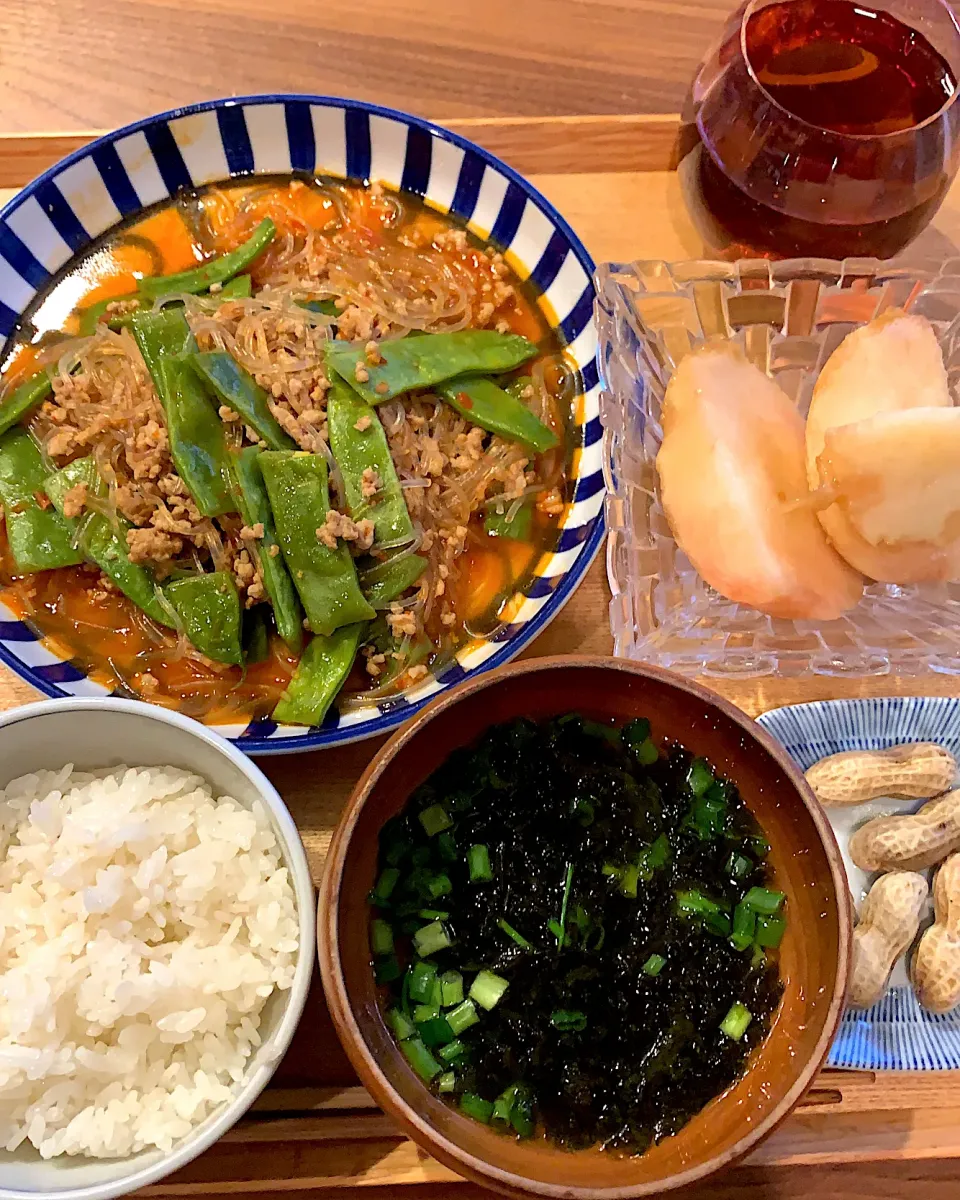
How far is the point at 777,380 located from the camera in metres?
1.58

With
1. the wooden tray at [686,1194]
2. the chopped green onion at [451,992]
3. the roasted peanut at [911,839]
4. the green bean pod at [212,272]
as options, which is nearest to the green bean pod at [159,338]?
the green bean pod at [212,272]

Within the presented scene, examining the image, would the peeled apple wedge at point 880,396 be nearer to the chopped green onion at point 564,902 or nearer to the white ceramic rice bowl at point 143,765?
the chopped green onion at point 564,902

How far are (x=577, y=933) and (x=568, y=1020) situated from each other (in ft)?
0.34

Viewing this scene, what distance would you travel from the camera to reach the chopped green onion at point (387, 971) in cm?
117

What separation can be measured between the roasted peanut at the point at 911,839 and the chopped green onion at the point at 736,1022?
1.45 feet

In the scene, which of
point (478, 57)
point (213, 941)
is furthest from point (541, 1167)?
point (478, 57)

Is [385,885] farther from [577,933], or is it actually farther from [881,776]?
[881,776]

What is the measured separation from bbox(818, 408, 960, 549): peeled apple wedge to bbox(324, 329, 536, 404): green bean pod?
1.96 ft

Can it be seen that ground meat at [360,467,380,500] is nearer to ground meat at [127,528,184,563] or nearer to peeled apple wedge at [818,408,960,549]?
ground meat at [127,528,184,563]

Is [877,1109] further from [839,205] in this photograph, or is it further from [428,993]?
[839,205]

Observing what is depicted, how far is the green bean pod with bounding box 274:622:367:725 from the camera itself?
140 centimetres

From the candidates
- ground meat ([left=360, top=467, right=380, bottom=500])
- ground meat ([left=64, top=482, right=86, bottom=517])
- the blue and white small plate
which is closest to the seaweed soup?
the blue and white small plate

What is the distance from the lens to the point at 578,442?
1607 millimetres

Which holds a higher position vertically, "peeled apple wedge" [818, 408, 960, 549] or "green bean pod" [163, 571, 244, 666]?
"peeled apple wedge" [818, 408, 960, 549]
